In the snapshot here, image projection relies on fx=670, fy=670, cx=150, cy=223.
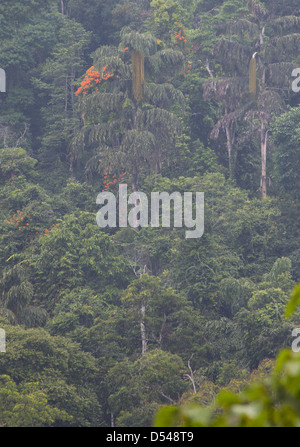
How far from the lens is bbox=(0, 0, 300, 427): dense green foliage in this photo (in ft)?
34.3

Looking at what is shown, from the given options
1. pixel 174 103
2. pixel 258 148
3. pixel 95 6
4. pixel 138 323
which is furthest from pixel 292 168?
pixel 95 6

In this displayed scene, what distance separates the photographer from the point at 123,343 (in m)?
11.6

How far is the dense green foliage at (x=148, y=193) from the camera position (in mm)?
10453

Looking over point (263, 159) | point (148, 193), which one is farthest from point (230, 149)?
point (148, 193)

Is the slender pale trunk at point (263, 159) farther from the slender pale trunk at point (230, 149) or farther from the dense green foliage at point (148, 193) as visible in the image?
the slender pale trunk at point (230, 149)

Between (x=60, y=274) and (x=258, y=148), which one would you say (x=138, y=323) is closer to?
(x=60, y=274)

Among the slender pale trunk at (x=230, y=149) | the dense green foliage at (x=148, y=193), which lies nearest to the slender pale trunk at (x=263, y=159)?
the dense green foliage at (x=148, y=193)

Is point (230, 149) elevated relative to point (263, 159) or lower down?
elevated

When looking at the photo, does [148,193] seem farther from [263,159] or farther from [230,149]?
[263,159]

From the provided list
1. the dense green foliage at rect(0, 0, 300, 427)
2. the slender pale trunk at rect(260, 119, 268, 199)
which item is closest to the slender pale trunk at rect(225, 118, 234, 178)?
the dense green foliage at rect(0, 0, 300, 427)

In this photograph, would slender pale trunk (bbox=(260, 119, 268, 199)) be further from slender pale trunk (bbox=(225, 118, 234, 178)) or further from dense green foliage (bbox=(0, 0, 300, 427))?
slender pale trunk (bbox=(225, 118, 234, 178))

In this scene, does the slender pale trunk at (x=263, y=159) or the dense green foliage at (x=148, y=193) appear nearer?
the dense green foliage at (x=148, y=193)

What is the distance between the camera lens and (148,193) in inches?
630
